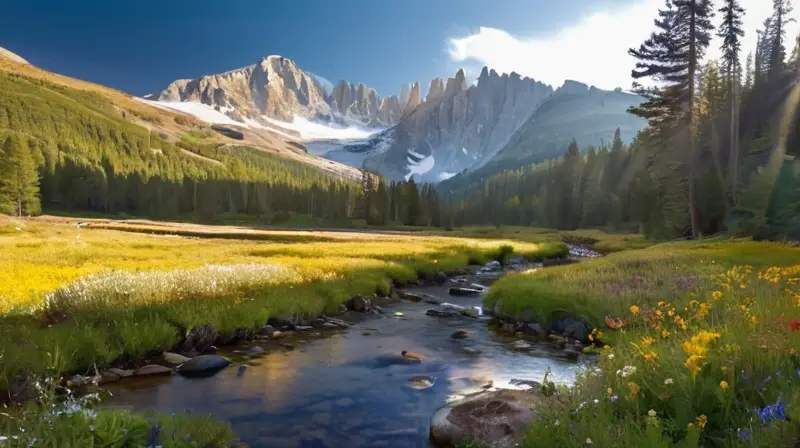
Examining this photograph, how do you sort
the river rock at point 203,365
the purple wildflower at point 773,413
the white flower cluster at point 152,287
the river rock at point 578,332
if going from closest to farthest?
the purple wildflower at point 773,413
the river rock at point 203,365
the white flower cluster at point 152,287
the river rock at point 578,332

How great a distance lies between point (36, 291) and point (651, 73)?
49572 millimetres

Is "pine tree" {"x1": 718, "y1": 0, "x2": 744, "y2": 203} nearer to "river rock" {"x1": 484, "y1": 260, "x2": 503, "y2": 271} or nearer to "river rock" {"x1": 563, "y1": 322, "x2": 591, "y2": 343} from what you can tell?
"river rock" {"x1": 484, "y1": 260, "x2": 503, "y2": 271}

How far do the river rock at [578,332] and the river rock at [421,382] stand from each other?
670 centimetres

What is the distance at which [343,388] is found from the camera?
439 inches

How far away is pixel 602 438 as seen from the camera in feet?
16.4

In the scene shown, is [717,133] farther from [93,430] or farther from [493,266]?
[93,430]

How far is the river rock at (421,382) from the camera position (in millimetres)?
→ 11375

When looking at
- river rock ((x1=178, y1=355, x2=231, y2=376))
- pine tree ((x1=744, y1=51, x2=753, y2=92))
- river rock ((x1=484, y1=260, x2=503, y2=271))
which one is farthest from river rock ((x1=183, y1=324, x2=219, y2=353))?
pine tree ((x1=744, y1=51, x2=753, y2=92))

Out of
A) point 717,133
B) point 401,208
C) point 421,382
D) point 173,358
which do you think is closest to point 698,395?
point 421,382

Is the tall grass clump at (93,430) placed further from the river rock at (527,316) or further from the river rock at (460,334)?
the river rock at (527,316)

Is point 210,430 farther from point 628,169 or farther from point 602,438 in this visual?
point 628,169

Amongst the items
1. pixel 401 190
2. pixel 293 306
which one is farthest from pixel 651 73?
pixel 401 190

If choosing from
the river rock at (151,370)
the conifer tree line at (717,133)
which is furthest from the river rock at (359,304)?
the conifer tree line at (717,133)

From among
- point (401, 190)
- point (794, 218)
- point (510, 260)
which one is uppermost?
point (401, 190)
